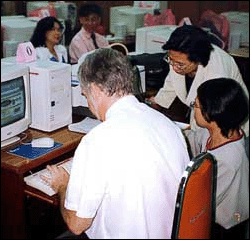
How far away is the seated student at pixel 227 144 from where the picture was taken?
1781 millimetres

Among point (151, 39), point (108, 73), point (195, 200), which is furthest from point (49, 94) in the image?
point (151, 39)

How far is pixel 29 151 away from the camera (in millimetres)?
2047

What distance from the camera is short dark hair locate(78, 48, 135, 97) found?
1.56 m

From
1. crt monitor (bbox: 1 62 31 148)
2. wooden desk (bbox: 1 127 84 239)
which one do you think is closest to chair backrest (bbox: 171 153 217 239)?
wooden desk (bbox: 1 127 84 239)

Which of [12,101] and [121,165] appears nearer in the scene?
[121,165]

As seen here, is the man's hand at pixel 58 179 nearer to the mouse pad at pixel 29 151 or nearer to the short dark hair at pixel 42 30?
the mouse pad at pixel 29 151

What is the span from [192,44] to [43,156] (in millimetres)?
980

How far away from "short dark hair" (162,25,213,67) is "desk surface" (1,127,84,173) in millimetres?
682

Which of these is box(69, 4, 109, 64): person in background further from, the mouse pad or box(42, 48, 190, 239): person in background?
box(42, 48, 190, 239): person in background

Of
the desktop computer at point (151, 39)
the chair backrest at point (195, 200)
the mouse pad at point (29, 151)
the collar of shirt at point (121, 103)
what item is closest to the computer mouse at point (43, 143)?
the mouse pad at point (29, 151)

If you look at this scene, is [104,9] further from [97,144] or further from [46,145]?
[97,144]

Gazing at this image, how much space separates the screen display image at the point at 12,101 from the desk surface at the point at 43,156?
0.13 metres

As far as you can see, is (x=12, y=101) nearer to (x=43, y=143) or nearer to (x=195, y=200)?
(x=43, y=143)

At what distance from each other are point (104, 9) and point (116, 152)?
19.8 feet
